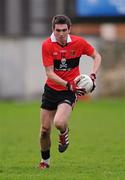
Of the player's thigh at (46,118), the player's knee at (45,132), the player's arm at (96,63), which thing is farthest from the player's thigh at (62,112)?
the player's arm at (96,63)

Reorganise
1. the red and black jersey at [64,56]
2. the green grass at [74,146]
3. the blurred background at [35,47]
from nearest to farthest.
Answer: the green grass at [74,146] → the red and black jersey at [64,56] → the blurred background at [35,47]

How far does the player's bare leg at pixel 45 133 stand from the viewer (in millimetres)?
12500

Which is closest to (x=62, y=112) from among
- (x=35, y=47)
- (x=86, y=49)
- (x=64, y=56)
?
(x=64, y=56)

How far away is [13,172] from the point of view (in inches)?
477

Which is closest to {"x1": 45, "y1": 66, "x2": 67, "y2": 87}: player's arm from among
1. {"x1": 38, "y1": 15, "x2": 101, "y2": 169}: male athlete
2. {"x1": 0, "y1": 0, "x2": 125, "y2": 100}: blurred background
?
{"x1": 38, "y1": 15, "x2": 101, "y2": 169}: male athlete

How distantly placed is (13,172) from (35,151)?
3880mm

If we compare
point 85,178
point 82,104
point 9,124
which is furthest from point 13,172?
point 82,104

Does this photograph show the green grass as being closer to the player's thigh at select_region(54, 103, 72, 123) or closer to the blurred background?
the player's thigh at select_region(54, 103, 72, 123)

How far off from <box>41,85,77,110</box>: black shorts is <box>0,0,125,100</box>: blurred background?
2096 cm

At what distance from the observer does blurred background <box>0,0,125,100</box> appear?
113 feet

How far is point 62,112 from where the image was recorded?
12180 mm

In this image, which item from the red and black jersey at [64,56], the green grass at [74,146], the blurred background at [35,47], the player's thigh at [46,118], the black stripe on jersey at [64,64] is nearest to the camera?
the green grass at [74,146]

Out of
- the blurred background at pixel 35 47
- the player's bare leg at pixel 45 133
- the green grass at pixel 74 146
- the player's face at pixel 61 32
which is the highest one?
the player's face at pixel 61 32

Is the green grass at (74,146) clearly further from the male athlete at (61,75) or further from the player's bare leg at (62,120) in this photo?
the male athlete at (61,75)
